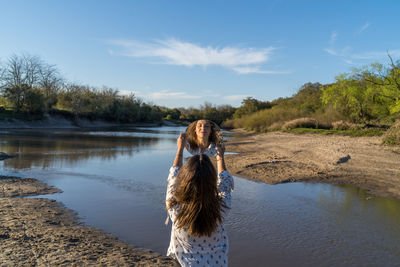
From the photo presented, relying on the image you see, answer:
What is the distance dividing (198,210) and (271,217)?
17.4 ft

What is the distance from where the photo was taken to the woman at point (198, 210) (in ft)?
6.15

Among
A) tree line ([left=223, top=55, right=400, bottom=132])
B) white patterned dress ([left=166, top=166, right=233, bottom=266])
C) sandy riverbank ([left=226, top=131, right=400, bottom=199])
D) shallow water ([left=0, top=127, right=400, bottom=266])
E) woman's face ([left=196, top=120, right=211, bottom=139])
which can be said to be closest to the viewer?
white patterned dress ([left=166, top=166, right=233, bottom=266])

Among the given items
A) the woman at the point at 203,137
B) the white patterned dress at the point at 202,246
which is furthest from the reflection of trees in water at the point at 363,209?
the woman at the point at 203,137

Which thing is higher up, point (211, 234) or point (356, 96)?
point (356, 96)

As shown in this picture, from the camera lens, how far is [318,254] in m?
4.91

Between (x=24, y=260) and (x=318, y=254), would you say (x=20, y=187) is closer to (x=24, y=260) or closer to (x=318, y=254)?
(x=24, y=260)

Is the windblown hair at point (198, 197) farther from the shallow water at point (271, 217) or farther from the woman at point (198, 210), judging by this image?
the shallow water at point (271, 217)

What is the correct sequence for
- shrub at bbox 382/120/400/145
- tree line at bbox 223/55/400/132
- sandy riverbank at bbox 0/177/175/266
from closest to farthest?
1. sandy riverbank at bbox 0/177/175/266
2. shrub at bbox 382/120/400/145
3. tree line at bbox 223/55/400/132

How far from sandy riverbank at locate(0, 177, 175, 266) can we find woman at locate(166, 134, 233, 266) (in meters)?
2.39

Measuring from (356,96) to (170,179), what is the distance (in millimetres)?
30803

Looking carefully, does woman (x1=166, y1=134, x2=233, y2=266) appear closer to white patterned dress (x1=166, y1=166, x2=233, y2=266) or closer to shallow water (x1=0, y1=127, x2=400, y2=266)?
white patterned dress (x1=166, y1=166, x2=233, y2=266)

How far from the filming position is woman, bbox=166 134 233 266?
1.88m

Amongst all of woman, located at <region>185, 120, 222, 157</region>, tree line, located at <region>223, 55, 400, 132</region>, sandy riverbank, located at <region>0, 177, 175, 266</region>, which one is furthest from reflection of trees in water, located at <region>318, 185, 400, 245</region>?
tree line, located at <region>223, 55, 400, 132</region>

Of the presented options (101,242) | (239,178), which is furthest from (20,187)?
(239,178)
